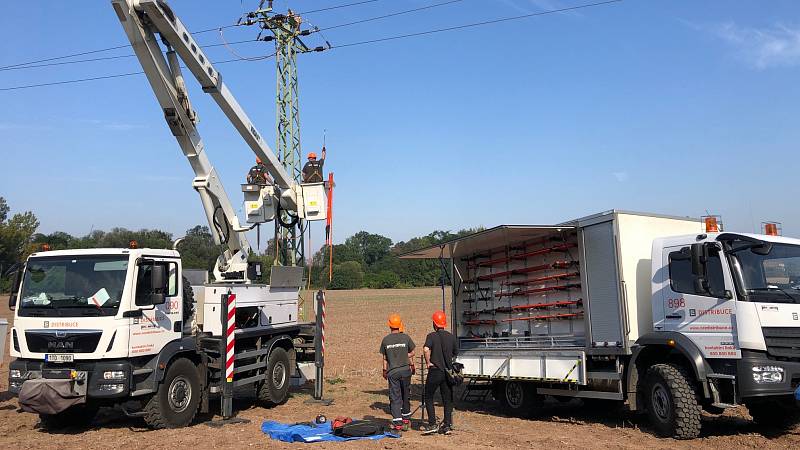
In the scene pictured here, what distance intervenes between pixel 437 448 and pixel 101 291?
536cm

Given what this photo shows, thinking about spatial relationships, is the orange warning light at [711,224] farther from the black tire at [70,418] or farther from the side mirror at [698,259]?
the black tire at [70,418]

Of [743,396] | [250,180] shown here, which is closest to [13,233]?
[250,180]

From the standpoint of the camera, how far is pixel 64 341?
9398 mm

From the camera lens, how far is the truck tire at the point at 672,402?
849 cm

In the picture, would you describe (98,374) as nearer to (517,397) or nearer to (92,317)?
(92,317)

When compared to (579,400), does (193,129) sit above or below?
above

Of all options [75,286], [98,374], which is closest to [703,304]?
[98,374]

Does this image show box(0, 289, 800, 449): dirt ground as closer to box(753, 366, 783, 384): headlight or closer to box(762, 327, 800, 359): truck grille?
box(753, 366, 783, 384): headlight

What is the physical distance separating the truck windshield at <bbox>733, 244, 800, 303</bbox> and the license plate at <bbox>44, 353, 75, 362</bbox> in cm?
931

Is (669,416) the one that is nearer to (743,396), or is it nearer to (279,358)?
(743,396)

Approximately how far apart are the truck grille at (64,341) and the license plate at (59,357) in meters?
0.05

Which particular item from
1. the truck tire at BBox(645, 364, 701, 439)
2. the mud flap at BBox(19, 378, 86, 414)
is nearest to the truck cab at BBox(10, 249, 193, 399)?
the mud flap at BBox(19, 378, 86, 414)

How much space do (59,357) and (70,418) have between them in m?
1.76

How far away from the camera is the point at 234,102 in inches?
504
